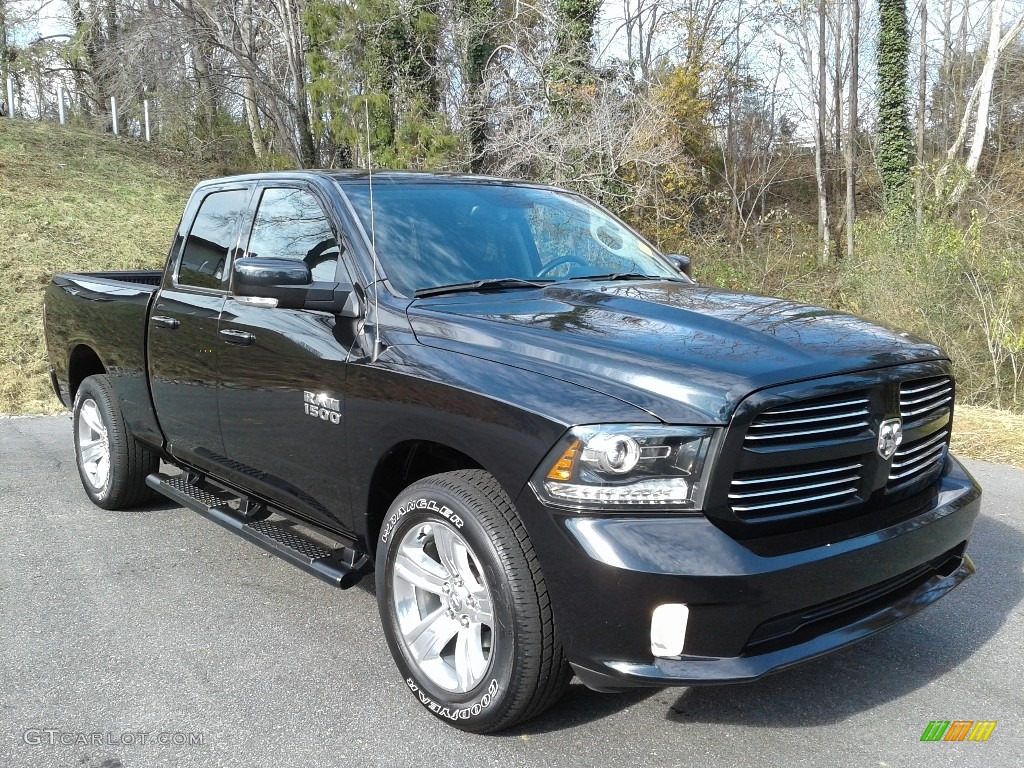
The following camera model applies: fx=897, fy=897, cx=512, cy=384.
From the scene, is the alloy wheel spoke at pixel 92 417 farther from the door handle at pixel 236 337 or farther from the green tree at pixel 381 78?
the green tree at pixel 381 78

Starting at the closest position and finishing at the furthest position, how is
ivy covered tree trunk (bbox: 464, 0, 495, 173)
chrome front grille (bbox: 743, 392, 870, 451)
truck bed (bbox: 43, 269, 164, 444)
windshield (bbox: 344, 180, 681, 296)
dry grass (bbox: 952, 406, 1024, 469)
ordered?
chrome front grille (bbox: 743, 392, 870, 451) → windshield (bbox: 344, 180, 681, 296) → truck bed (bbox: 43, 269, 164, 444) → dry grass (bbox: 952, 406, 1024, 469) → ivy covered tree trunk (bbox: 464, 0, 495, 173)

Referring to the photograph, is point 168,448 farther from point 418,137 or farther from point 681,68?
point 681,68

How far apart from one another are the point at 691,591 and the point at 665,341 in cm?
83

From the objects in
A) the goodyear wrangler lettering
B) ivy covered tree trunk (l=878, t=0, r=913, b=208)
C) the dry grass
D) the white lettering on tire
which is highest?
ivy covered tree trunk (l=878, t=0, r=913, b=208)

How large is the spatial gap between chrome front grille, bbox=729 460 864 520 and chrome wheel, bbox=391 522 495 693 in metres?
0.84

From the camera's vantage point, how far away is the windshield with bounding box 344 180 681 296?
362cm

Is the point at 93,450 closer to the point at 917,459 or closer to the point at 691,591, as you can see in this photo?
the point at 691,591

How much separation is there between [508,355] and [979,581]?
9.36 ft

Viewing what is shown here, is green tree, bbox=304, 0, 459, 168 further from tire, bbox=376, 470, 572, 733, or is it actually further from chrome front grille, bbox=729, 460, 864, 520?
chrome front grille, bbox=729, 460, 864, 520

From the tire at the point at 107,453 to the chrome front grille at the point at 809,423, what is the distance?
389 cm

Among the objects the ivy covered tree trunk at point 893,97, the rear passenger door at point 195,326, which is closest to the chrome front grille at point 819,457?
the rear passenger door at point 195,326

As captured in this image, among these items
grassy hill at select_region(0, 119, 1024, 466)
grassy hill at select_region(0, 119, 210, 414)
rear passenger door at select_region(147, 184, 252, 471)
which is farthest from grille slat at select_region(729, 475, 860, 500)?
grassy hill at select_region(0, 119, 210, 414)

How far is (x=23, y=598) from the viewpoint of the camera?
4199mm

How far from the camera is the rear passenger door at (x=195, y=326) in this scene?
4.25 metres
